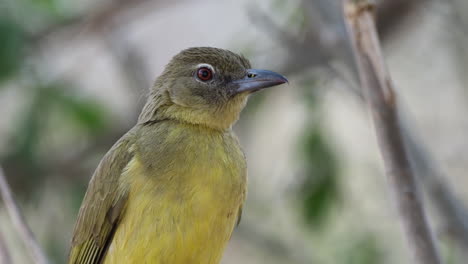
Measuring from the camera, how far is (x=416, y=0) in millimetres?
6441

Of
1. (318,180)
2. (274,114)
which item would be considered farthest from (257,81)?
(274,114)

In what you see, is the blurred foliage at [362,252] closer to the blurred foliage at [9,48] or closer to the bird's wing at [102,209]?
the bird's wing at [102,209]

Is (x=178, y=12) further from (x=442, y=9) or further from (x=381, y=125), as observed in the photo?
(x=381, y=125)

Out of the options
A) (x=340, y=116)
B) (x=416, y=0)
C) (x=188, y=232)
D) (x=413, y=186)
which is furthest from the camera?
(x=340, y=116)

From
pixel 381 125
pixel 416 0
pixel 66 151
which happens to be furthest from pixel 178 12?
pixel 381 125

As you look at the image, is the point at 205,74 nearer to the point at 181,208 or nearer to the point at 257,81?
the point at 257,81

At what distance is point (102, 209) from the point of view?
4.16m

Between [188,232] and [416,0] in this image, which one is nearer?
[188,232]

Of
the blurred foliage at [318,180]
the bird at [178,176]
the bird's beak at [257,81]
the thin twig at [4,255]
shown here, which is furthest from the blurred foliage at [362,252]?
the thin twig at [4,255]

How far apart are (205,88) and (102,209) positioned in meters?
0.87

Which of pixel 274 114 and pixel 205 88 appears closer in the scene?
pixel 205 88

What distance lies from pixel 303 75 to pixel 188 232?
268cm

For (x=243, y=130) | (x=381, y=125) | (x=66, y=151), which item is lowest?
(x=66, y=151)

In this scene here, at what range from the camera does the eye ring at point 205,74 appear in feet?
15.0
